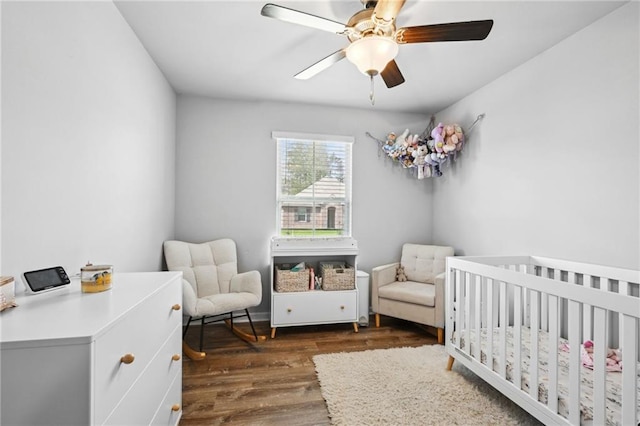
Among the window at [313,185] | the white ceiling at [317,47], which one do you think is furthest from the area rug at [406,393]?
the white ceiling at [317,47]

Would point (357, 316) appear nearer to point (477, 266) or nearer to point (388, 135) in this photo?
point (477, 266)

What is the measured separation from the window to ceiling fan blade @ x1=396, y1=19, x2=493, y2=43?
6.39ft

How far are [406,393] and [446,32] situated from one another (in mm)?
2151

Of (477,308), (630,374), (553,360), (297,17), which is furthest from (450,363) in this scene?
(297,17)

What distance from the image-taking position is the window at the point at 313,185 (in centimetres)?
348

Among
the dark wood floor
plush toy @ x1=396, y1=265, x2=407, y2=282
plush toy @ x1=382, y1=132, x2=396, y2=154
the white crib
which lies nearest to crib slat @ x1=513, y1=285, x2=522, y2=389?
the white crib

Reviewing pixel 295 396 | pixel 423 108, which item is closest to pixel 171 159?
pixel 295 396

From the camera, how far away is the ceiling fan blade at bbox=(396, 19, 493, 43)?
1.46 metres

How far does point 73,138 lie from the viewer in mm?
1424

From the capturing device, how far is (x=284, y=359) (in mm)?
2484

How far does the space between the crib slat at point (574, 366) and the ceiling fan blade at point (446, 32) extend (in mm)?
1377

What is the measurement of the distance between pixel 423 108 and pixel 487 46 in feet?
4.41

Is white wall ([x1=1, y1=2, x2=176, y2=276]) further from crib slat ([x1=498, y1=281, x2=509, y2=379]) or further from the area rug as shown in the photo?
crib slat ([x1=498, y1=281, x2=509, y2=379])

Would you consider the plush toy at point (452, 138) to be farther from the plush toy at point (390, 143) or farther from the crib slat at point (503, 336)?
the crib slat at point (503, 336)
